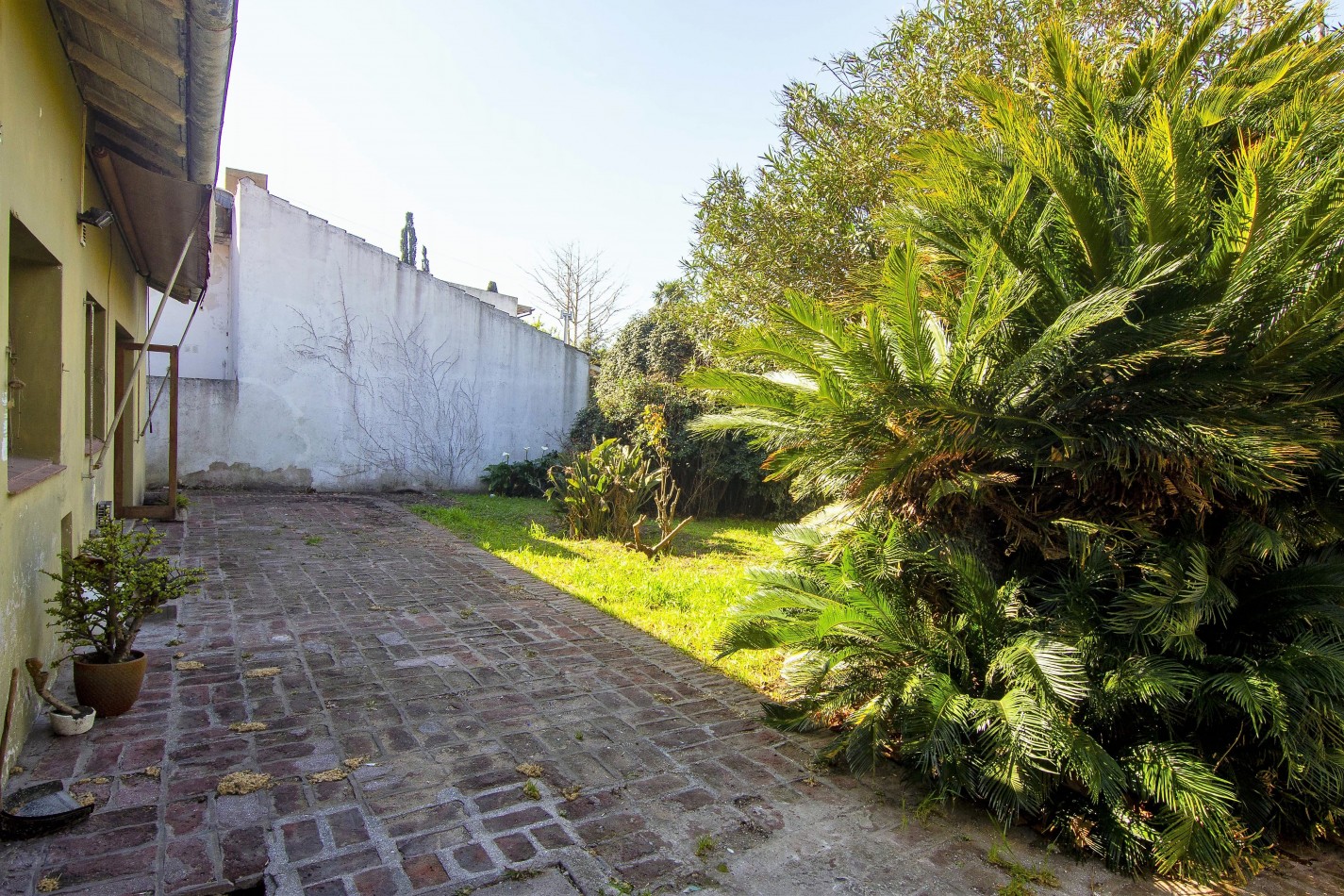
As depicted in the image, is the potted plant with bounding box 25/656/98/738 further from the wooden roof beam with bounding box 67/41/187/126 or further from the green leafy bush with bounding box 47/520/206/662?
the wooden roof beam with bounding box 67/41/187/126

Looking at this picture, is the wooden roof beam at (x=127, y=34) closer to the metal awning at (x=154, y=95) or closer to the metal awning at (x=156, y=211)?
the metal awning at (x=154, y=95)

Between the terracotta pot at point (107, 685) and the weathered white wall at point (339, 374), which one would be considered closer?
the terracotta pot at point (107, 685)

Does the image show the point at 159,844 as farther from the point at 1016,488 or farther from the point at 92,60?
the point at 92,60

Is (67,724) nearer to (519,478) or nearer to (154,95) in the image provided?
(154,95)

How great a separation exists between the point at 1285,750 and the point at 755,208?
6.86m

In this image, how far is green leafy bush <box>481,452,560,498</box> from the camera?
14.8 m

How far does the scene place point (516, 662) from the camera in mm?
4879

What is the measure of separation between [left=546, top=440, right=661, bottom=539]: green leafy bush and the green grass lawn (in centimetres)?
32

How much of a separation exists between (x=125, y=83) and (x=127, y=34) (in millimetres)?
742

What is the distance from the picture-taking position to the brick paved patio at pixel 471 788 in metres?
2.65

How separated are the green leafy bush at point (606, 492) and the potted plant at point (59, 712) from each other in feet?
21.9

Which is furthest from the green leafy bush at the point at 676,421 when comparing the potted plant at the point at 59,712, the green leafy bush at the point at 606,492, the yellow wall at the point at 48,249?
the potted plant at the point at 59,712

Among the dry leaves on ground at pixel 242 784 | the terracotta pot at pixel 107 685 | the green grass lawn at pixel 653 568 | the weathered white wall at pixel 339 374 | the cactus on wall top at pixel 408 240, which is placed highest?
the cactus on wall top at pixel 408 240

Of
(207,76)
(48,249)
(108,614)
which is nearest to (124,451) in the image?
(48,249)
